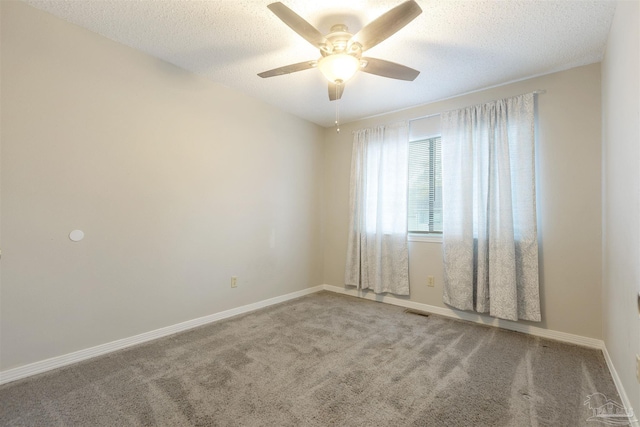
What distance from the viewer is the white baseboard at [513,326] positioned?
180 cm

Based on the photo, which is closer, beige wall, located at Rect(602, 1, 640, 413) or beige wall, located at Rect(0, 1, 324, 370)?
beige wall, located at Rect(602, 1, 640, 413)

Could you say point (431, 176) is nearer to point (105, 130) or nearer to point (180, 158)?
point (180, 158)

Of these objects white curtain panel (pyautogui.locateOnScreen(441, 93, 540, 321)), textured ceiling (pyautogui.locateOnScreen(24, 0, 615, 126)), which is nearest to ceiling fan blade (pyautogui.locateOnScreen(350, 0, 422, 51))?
textured ceiling (pyautogui.locateOnScreen(24, 0, 615, 126))

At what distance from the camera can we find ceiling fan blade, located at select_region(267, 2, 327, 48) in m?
1.57

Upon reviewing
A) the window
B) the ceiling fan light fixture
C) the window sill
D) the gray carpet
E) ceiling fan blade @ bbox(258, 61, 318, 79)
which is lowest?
the gray carpet

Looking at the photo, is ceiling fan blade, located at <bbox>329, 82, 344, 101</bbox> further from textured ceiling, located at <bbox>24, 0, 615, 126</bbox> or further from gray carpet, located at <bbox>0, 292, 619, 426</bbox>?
gray carpet, located at <bbox>0, 292, 619, 426</bbox>

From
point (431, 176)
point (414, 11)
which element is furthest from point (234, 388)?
point (431, 176)

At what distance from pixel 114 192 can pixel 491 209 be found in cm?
340

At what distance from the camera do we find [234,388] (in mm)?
1745

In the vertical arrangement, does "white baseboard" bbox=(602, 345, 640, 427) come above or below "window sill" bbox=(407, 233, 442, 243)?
below

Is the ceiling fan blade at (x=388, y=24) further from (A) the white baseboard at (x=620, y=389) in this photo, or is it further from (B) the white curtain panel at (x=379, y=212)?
(A) the white baseboard at (x=620, y=389)

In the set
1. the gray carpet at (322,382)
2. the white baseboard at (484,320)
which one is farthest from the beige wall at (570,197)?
the gray carpet at (322,382)

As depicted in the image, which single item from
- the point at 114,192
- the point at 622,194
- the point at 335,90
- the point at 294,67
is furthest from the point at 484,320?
the point at 114,192

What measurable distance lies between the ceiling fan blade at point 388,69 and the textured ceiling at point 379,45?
280 mm
